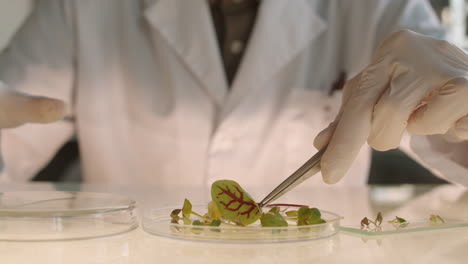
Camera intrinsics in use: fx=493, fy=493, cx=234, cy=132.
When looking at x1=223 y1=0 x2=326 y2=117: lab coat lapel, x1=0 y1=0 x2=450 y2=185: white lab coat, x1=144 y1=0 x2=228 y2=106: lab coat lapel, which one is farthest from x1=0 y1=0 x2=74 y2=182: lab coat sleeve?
x1=223 y1=0 x2=326 y2=117: lab coat lapel

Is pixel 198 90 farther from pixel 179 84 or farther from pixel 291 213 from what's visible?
pixel 291 213

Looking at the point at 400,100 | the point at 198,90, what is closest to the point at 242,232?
the point at 400,100

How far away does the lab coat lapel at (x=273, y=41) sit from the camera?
1.29m

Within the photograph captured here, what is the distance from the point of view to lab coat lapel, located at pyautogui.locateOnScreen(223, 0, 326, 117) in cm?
129

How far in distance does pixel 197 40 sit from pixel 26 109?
2.16 ft

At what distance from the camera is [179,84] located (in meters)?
1.33

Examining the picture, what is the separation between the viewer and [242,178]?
1.34 metres

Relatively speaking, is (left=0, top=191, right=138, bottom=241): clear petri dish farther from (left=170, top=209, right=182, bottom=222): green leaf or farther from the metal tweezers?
the metal tweezers

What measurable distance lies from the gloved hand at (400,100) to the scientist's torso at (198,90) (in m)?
0.67

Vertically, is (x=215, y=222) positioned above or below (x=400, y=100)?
below

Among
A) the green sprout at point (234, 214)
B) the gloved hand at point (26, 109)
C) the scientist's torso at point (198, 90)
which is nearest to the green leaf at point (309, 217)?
the green sprout at point (234, 214)

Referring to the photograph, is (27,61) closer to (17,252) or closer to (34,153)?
(34,153)

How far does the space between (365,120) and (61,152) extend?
1.44 meters

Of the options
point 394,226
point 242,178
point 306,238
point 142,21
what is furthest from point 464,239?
point 142,21
